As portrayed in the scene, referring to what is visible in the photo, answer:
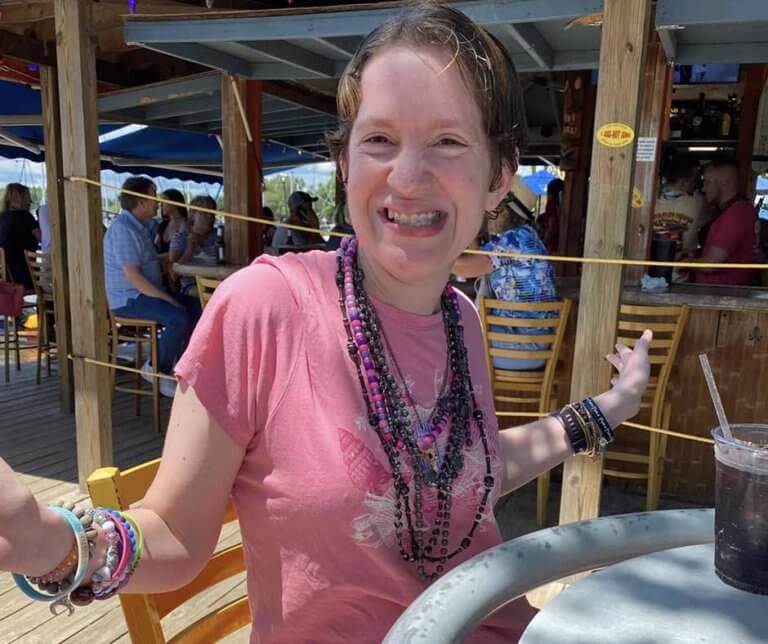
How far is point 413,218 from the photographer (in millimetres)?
1108

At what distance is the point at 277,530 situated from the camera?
3.41 ft

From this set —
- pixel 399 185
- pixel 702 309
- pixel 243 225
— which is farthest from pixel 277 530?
pixel 243 225

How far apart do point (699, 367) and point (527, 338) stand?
102 cm

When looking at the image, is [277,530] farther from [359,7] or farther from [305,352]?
[359,7]

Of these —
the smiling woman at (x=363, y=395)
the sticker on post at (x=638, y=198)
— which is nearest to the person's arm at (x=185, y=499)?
the smiling woman at (x=363, y=395)

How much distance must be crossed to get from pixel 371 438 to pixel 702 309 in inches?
124

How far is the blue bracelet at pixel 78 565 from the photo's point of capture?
0.78 m

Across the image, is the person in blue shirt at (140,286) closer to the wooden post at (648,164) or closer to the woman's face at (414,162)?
the wooden post at (648,164)

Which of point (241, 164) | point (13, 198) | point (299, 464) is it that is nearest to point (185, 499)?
point (299, 464)

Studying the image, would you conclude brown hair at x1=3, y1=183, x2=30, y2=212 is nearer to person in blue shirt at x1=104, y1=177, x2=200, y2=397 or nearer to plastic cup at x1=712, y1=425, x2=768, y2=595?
person in blue shirt at x1=104, y1=177, x2=200, y2=397

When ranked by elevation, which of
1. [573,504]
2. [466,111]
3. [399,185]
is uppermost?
[466,111]

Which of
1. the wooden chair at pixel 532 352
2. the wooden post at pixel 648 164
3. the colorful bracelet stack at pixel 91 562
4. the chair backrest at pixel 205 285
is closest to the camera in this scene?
the colorful bracelet stack at pixel 91 562

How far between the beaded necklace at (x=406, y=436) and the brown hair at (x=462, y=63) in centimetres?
29

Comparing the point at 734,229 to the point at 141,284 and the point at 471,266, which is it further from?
the point at 141,284
